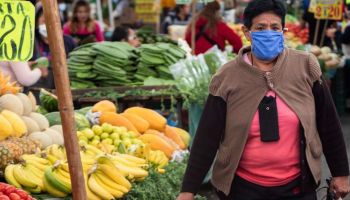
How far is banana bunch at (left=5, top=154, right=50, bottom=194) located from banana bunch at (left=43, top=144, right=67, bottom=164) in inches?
6.6

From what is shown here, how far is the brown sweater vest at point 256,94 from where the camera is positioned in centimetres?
440

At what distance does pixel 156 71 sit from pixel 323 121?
5.86m

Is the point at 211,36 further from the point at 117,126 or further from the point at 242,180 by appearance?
the point at 242,180

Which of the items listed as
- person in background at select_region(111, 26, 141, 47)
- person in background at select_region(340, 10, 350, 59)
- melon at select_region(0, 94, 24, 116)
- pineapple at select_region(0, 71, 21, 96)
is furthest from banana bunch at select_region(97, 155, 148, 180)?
person in background at select_region(340, 10, 350, 59)

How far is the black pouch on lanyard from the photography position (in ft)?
14.2

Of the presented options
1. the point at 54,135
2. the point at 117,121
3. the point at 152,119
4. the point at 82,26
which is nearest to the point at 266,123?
the point at 54,135

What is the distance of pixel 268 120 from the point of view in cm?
435

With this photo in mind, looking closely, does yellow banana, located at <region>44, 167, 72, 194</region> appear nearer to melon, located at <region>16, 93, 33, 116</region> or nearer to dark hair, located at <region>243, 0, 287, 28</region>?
melon, located at <region>16, 93, 33, 116</region>

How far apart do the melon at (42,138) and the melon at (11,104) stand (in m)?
0.25

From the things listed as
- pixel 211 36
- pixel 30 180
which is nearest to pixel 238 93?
pixel 30 180

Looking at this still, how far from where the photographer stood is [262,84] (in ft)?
14.5

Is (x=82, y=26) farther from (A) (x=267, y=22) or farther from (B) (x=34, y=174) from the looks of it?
(A) (x=267, y=22)

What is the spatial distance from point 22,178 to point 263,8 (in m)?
2.09

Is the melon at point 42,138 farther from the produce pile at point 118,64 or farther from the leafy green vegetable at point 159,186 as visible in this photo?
the produce pile at point 118,64
